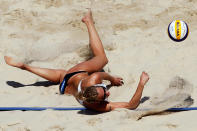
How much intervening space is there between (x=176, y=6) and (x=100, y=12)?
1092 mm

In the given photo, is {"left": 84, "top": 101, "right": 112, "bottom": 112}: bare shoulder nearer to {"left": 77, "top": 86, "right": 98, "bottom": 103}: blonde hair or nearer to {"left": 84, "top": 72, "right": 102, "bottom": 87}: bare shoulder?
{"left": 77, "top": 86, "right": 98, "bottom": 103}: blonde hair

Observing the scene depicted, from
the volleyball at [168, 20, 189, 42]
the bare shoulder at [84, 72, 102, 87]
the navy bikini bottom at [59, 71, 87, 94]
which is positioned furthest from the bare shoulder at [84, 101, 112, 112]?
the volleyball at [168, 20, 189, 42]

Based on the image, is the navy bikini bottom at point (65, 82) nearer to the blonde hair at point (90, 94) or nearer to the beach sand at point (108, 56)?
the beach sand at point (108, 56)

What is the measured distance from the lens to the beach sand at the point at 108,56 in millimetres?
3615

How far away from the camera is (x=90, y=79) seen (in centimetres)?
400

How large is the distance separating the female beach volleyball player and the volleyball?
0.84 m

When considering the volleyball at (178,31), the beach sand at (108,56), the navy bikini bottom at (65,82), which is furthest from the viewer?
the volleyball at (178,31)

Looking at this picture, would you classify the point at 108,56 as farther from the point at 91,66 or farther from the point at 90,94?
the point at 90,94

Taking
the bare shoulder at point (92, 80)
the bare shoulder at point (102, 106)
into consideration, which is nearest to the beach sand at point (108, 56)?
the bare shoulder at point (102, 106)

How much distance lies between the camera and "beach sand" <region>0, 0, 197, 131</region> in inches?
142

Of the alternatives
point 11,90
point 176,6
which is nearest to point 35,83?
point 11,90

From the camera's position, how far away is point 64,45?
5.20 meters

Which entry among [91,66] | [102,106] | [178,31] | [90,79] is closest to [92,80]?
[90,79]

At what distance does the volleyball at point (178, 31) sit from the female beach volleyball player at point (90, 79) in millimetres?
843
